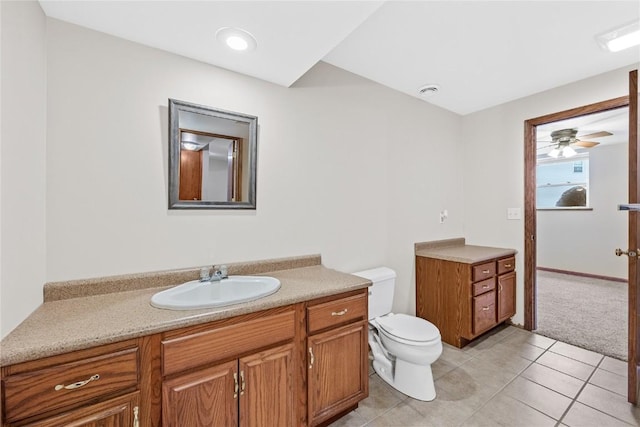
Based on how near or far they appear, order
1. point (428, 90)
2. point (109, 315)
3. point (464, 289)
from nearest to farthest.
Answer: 1. point (109, 315)
2. point (464, 289)
3. point (428, 90)

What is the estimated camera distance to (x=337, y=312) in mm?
1489

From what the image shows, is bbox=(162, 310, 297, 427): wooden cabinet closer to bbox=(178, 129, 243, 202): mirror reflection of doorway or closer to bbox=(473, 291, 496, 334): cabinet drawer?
bbox=(178, 129, 243, 202): mirror reflection of doorway

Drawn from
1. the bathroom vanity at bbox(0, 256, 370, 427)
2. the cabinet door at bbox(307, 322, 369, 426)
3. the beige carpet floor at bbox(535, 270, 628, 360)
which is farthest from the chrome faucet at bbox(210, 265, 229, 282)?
the beige carpet floor at bbox(535, 270, 628, 360)

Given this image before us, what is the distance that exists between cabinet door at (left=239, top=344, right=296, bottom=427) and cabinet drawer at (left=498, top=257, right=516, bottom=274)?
225 cm

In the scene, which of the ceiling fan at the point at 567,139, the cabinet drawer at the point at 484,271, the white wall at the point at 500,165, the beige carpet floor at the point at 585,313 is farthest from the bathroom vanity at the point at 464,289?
the ceiling fan at the point at 567,139

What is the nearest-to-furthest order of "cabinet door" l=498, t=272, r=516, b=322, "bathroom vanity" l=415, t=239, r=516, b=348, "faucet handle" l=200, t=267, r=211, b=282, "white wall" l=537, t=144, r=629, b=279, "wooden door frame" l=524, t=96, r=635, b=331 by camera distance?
"faucet handle" l=200, t=267, r=211, b=282 → "bathroom vanity" l=415, t=239, r=516, b=348 → "cabinet door" l=498, t=272, r=516, b=322 → "wooden door frame" l=524, t=96, r=635, b=331 → "white wall" l=537, t=144, r=629, b=279

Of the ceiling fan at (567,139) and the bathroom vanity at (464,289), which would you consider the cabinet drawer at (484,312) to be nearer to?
the bathroom vanity at (464,289)

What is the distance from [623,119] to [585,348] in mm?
2823

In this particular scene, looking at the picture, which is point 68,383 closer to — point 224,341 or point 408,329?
point 224,341

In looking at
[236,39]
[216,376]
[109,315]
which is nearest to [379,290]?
[216,376]

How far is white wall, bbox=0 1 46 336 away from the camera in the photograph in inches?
36.5

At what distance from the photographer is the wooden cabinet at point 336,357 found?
1409 mm

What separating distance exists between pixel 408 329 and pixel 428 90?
2.09m

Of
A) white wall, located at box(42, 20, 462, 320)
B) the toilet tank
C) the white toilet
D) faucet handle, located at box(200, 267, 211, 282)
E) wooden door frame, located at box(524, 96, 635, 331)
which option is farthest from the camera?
wooden door frame, located at box(524, 96, 635, 331)
